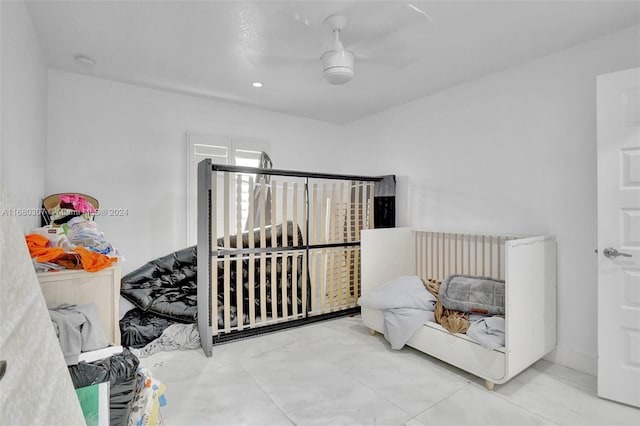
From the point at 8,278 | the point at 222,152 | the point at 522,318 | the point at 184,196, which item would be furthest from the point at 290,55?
the point at 522,318

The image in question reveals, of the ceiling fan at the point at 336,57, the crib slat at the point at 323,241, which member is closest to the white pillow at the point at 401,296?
the crib slat at the point at 323,241

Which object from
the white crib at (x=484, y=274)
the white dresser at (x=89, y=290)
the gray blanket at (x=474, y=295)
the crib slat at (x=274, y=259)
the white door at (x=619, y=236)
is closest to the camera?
the white dresser at (x=89, y=290)

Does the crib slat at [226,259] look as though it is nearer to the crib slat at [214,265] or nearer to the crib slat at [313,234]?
the crib slat at [214,265]

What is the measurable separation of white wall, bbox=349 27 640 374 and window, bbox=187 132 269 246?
2014 mm

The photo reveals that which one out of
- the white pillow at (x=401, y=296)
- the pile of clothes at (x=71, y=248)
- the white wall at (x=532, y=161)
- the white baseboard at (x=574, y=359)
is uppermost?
the white wall at (x=532, y=161)

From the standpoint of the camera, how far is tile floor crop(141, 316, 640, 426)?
195cm

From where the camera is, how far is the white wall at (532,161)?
250 cm

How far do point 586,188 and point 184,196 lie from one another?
3779 mm

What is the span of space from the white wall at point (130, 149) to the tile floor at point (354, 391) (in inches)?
54.0

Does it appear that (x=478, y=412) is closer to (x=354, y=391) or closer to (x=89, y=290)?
(x=354, y=391)

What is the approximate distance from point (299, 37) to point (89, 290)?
2.13 metres

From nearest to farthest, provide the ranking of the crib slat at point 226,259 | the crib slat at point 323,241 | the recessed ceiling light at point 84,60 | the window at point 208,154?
the recessed ceiling light at point 84,60, the crib slat at point 226,259, the crib slat at point 323,241, the window at point 208,154

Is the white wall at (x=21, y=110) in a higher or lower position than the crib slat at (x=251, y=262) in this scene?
higher

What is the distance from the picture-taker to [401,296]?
9.53 ft
